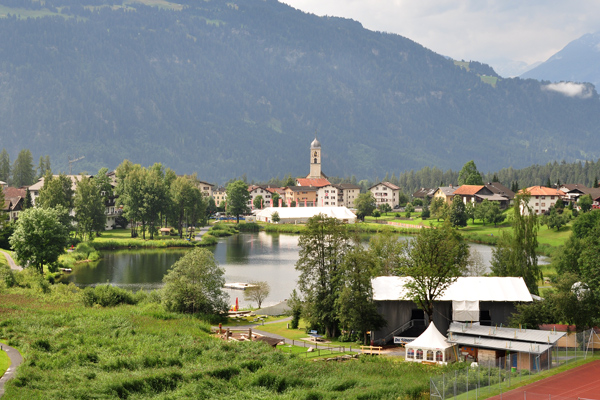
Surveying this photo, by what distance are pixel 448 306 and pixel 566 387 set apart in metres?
10.3

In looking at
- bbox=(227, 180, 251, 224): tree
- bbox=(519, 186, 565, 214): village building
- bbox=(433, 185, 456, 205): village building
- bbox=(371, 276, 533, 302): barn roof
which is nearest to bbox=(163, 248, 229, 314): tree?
bbox=(371, 276, 533, 302): barn roof

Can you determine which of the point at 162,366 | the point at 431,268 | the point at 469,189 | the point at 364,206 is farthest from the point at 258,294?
the point at 469,189

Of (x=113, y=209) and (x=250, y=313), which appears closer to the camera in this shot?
(x=250, y=313)

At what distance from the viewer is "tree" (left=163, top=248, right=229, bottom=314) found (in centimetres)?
3672

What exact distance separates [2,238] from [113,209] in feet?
117

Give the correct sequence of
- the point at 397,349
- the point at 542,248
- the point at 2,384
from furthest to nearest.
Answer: the point at 542,248 < the point at 397,349 < the point at 2,384

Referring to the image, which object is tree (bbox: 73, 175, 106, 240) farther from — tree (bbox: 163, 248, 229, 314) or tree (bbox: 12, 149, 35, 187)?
tree (bbox: 12, 149, 35, 187)

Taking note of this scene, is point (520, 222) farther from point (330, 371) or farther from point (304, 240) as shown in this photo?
point (330, 371)

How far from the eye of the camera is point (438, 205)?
115m

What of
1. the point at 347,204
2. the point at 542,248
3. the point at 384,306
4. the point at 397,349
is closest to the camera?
the point at 397,349

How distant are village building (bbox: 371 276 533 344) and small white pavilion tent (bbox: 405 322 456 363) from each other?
3868mm

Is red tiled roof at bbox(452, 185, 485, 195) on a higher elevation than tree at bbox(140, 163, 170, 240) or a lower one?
higher

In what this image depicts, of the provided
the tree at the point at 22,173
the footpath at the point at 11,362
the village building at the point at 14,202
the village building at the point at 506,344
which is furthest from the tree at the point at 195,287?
the tree at the point at 22,173

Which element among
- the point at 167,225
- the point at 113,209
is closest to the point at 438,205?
the point at 167,225
